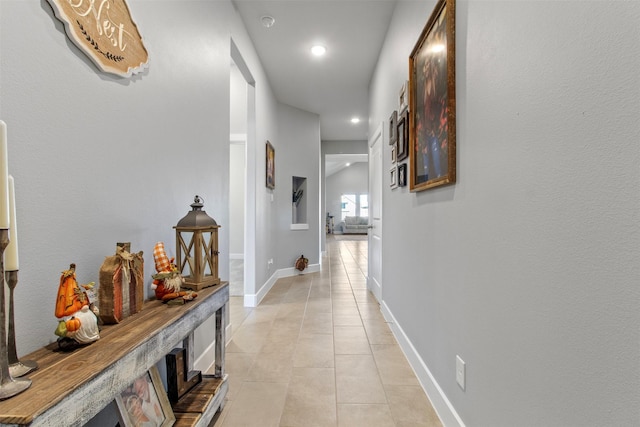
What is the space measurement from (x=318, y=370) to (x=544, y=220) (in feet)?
5.65

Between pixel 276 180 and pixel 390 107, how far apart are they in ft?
7.73

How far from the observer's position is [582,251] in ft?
2.37

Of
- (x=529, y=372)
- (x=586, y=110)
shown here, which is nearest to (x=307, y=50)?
(x=586, y=110)

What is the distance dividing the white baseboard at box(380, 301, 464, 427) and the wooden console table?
1.24m

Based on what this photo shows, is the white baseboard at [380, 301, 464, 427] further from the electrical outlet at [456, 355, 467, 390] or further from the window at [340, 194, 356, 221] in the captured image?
the window at [340, 194, 356, 221]

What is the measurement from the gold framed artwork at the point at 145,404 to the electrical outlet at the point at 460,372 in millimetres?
1221

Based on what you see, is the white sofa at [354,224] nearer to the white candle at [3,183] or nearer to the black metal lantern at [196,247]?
the black metal lantern at [196,247]

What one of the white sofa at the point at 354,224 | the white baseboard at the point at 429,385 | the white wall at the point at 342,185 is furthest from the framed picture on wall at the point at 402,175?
the white wall at the point at 342,185

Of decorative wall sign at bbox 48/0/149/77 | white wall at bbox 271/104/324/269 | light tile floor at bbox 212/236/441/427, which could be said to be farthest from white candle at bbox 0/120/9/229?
white wall at bbox 271/104/324/269

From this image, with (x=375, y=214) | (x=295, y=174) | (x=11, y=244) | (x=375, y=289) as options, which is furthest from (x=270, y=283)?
(x=11, y=244)

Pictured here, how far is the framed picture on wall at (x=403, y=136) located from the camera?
2.35m

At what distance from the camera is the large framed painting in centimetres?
146

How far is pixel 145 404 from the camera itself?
44.9 inches

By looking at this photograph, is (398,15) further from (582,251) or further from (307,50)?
(582,251)
